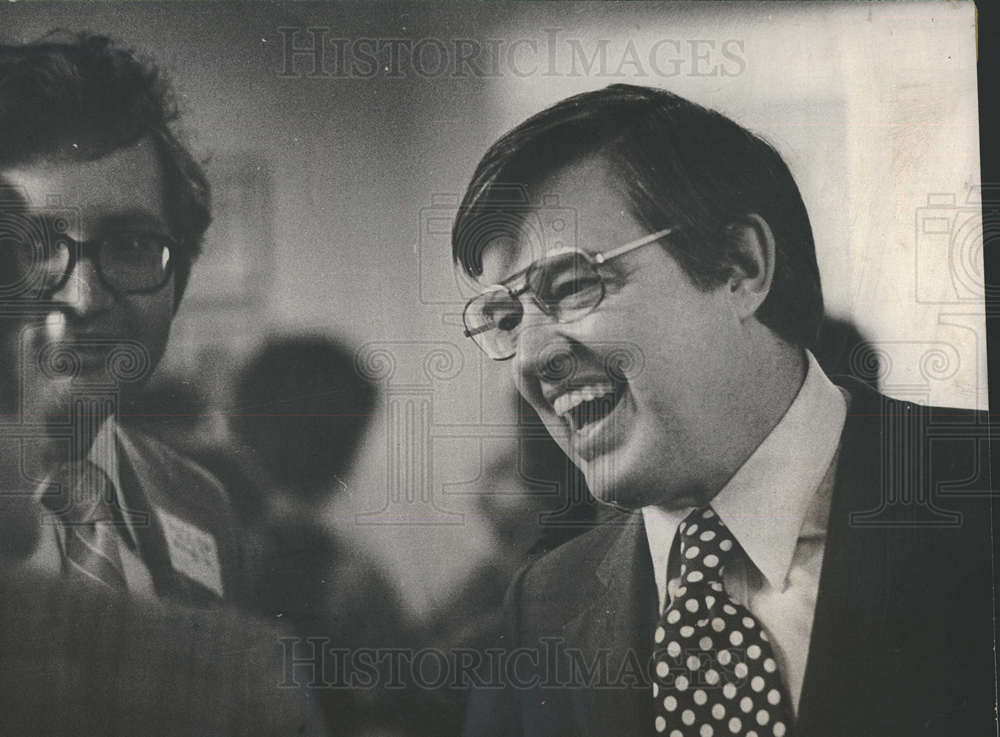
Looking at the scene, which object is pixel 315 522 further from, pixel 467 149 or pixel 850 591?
pixel 850 591

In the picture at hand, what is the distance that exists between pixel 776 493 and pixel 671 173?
0.75 metres

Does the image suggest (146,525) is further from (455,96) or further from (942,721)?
(942,721)

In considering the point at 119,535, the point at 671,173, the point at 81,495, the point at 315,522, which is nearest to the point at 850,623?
the point at 671,173

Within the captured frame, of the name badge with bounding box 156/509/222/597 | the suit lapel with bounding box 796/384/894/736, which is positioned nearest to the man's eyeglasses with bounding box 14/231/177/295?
the name badge with bounding box 156/509/222/597

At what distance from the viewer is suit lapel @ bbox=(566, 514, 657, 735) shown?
6.28 ft

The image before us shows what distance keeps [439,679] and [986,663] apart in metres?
1.23

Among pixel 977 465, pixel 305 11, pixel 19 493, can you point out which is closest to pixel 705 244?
pixel 977 465

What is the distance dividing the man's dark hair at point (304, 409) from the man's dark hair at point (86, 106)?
1.42 ft

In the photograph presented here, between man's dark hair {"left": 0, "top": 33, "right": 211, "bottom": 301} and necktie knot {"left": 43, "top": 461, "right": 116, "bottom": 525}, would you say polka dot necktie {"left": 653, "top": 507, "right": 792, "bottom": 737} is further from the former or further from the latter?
man's dark hair {"left": 0, "top": 33, "right": 211, "bottom": 301}

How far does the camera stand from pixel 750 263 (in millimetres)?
1929

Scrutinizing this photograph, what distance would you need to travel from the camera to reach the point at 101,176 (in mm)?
1965

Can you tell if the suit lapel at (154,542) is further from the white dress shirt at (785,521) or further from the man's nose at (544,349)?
the white dress shirt at (785,521)

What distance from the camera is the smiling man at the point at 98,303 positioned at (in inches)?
76.1

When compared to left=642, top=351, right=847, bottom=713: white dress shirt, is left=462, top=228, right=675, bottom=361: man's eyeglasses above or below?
above
